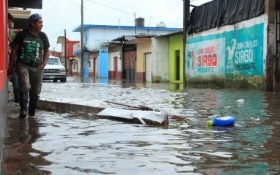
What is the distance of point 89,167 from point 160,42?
28703 mm

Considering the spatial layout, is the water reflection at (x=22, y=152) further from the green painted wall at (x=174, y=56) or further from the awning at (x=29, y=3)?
the green painted wall at (x=174, y=56)

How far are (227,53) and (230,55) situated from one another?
0.38 metres

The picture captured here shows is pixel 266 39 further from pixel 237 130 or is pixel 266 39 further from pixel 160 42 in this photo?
pixel 160 42

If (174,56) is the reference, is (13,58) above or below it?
below

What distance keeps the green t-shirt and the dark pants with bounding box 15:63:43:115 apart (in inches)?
3.9

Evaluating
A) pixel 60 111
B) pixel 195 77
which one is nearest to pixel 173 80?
pixel 195 77

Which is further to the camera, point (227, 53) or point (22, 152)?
point (227, 53)

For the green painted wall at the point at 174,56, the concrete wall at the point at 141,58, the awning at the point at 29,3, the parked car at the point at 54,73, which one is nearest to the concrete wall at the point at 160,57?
the green painted wall at the point at 174,56

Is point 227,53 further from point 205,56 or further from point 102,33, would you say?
point 102,33

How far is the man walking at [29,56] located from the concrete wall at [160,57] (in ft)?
80.3

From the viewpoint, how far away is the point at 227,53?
2083 cm

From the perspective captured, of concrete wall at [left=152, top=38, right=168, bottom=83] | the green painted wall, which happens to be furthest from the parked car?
the green painted wall

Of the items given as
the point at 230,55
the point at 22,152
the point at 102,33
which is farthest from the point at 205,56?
the point at 102,33

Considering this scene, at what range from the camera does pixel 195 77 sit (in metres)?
24.6
